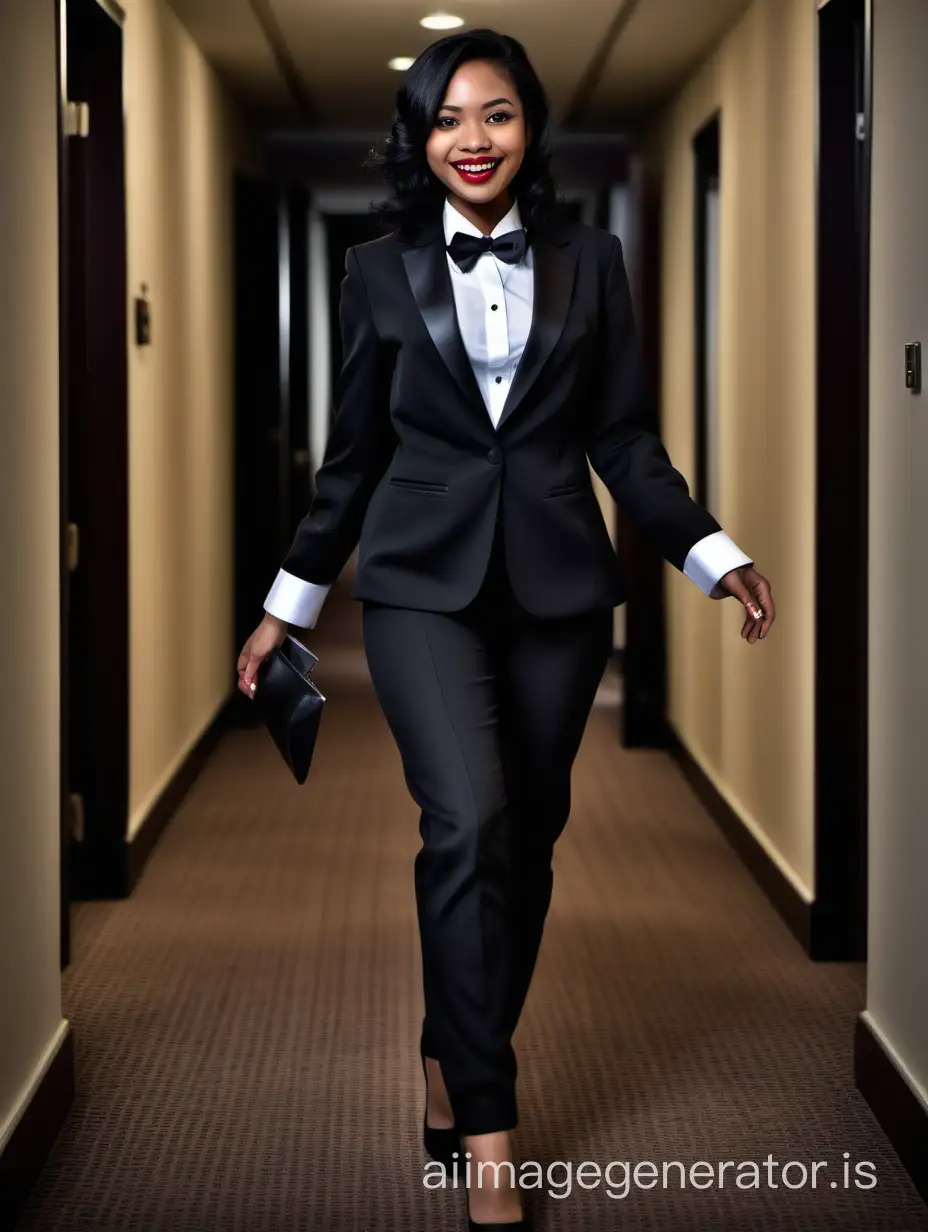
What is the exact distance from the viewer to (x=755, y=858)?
4.25m

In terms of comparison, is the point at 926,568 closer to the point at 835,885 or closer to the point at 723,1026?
the point at 723,1026

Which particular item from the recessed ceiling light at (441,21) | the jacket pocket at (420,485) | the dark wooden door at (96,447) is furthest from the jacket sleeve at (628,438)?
the recessed ceiling light at (441,21)

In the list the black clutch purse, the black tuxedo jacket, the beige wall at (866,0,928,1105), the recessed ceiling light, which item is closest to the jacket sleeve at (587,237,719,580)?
the black tuxedo jacket

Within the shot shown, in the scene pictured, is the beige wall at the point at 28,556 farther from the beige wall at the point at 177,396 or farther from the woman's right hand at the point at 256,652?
the beige wall at the point at 177,396

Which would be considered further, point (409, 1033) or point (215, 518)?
point (215, 518)

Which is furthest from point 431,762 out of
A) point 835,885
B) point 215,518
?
point 215,518

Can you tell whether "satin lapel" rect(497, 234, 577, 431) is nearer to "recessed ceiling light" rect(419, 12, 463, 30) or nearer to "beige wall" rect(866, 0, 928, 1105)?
"beige wall" rect(866, 0, 928, 1105)

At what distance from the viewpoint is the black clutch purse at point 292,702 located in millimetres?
2252

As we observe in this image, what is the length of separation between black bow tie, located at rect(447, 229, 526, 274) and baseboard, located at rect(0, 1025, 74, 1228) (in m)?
1.38

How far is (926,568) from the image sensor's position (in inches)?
94.9

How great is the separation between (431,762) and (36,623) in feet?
2.50

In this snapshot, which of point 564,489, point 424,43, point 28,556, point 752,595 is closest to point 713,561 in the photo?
point 752,595

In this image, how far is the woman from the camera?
2.20 metres

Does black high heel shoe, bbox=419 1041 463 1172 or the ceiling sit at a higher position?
the ceiling
